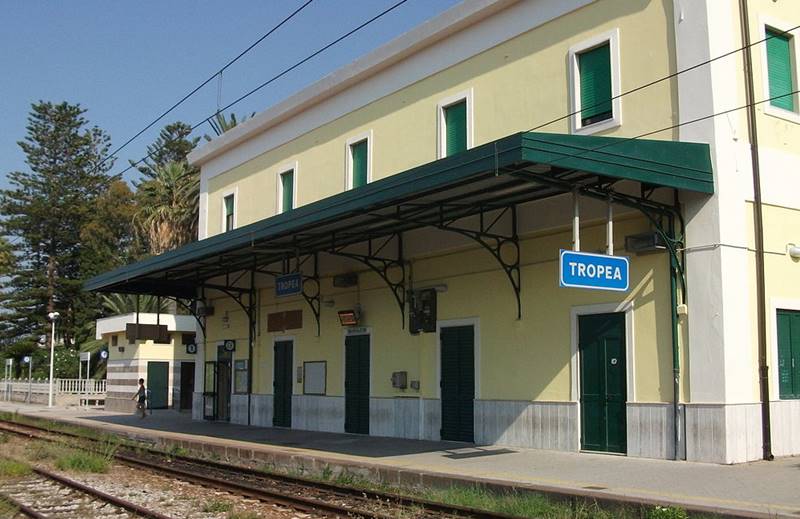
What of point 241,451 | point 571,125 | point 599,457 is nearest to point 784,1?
point 571,125

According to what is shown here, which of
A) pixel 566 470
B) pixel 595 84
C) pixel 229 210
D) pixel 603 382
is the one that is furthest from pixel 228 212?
pixel 566 470

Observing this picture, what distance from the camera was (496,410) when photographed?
17.1 metres

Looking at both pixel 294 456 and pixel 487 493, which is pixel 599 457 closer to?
pixel 487 493

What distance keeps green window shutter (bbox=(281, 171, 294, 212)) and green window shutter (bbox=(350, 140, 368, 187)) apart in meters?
3.22

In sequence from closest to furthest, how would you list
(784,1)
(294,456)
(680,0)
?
(680,0), (784,1), (294,456)

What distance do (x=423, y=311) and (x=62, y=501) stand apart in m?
9.04

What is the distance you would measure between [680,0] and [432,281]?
26.5 feet

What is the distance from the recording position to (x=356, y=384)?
2159cm

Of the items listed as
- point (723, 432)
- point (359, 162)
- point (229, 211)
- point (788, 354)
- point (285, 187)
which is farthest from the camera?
point (229, 211)

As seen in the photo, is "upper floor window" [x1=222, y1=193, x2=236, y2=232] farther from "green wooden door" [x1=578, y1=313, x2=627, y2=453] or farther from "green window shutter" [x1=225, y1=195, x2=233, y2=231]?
"green wooden door" [x1=578, y1=313, x2=627, y2=453]

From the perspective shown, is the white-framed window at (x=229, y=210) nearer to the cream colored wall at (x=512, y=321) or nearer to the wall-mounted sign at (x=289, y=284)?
the cream colored wall at (x=512, y=321)

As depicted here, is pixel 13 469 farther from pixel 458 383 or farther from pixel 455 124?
pixel 455 124

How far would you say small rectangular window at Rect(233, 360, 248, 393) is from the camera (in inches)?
1057

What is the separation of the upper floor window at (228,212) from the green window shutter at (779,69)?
18119mm
